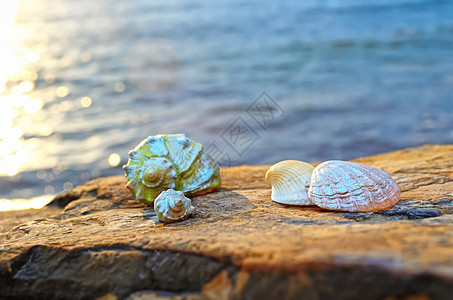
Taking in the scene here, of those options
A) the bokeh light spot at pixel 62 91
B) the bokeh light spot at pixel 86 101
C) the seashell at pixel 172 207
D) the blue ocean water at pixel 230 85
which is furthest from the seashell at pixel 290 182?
the bokeh light spot at pixel 62 91

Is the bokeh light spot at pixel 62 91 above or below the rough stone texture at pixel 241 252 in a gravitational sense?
above

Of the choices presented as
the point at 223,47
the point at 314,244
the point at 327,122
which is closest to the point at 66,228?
the point at 314,244

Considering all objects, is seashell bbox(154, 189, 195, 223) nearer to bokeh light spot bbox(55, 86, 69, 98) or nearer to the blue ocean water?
the blue ocean water

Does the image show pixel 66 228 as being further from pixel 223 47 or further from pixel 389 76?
pixel 223 47

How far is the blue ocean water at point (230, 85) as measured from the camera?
20.8 feet

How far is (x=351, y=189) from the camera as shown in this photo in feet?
9.22

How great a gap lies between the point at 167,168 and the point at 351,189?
124 centimetres

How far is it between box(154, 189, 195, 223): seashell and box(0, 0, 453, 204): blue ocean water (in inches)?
124

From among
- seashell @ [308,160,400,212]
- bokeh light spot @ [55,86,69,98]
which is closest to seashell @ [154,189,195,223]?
seashell @ [308,160,400,212]

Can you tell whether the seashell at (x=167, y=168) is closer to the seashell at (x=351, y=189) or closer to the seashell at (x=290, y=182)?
the seashell at (x=290, y=182)

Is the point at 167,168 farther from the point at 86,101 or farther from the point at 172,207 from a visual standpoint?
the point at 86,101

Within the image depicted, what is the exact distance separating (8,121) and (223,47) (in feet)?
18.0

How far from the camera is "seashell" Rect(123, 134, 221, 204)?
324 centimetres

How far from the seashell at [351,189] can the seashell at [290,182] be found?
8 cm
